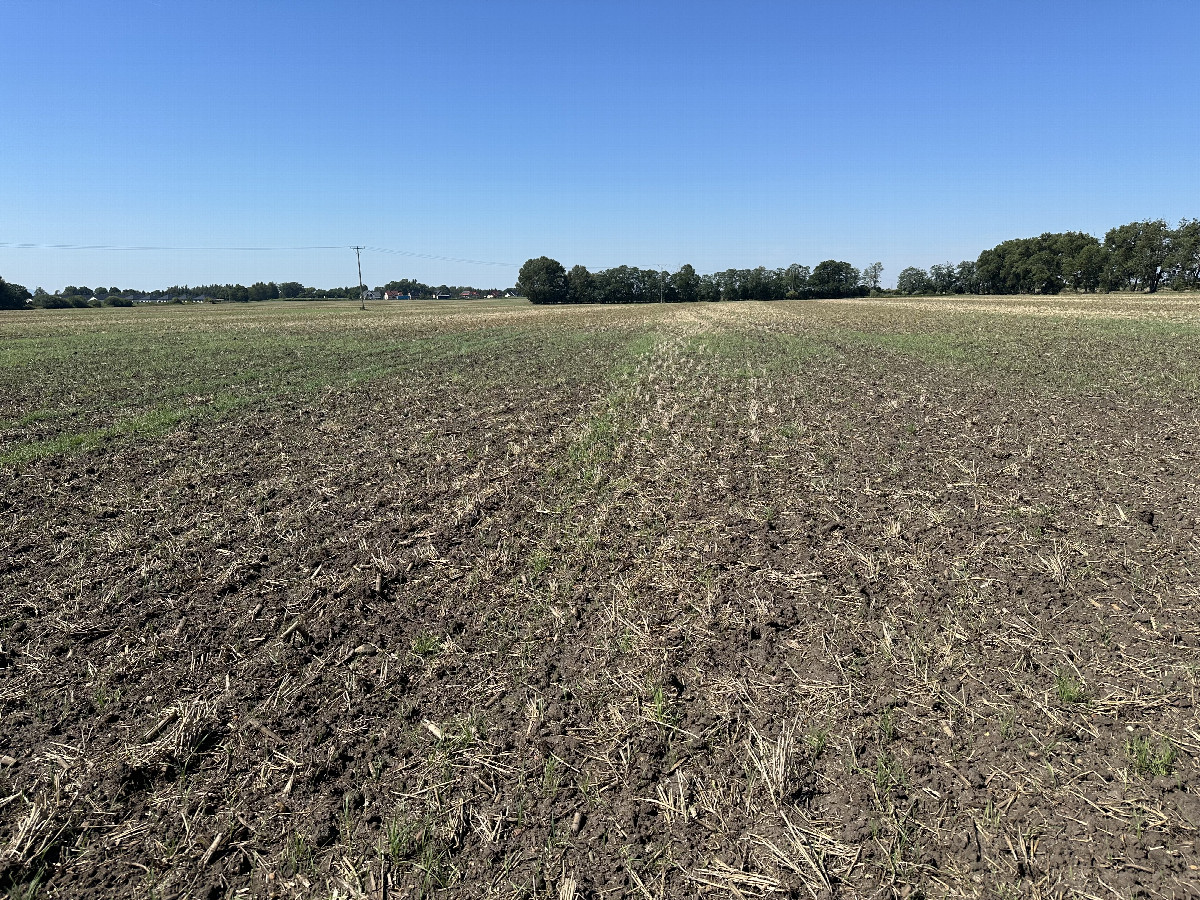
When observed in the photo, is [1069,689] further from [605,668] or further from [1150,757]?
[605,668]

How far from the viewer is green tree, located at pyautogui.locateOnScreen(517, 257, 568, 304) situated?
13838 centimetres

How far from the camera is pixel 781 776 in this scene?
11.3ft

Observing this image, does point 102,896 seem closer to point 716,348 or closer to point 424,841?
point 424,841

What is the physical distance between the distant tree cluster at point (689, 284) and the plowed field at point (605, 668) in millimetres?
136750

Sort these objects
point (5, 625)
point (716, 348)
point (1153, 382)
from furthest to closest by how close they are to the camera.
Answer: point (716, 348) → point (1153, 382) → point (5, 625)

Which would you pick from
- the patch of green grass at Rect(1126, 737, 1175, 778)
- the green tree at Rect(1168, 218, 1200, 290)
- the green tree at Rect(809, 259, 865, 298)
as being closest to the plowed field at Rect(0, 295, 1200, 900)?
the patch of green grass at Rect(1126, 737, 1175, 778)

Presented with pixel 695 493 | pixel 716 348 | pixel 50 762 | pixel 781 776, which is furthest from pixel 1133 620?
pixel 716 348

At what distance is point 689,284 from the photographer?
14812 centimetres

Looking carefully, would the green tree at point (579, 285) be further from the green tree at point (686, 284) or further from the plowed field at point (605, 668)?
the plowed field at point (605, 668)

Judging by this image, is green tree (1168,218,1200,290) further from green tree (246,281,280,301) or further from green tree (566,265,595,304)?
green tree (246,281,280,301)

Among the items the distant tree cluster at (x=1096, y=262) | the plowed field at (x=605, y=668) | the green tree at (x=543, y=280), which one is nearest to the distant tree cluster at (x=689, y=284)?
the green tree at (x=543, y=280)

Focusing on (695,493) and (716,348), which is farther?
(716,348)

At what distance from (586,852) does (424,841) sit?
0.89 metres

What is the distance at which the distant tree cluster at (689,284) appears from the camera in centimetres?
14175
